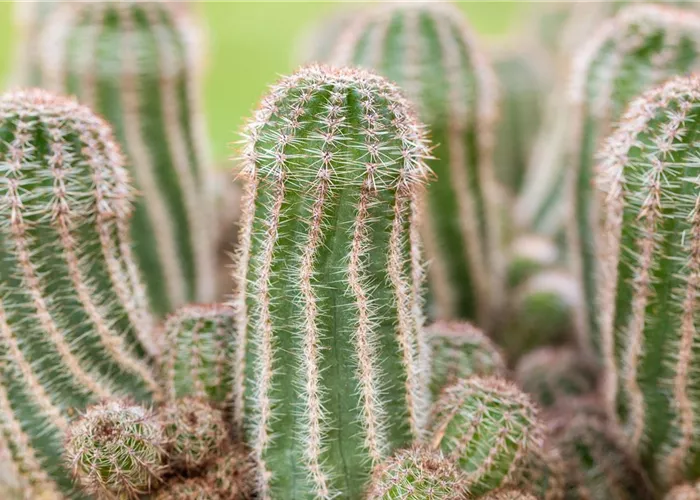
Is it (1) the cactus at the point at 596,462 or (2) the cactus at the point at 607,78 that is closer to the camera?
(1) the cactus at the point at 596,462

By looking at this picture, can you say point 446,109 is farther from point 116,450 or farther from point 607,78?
point 116,450

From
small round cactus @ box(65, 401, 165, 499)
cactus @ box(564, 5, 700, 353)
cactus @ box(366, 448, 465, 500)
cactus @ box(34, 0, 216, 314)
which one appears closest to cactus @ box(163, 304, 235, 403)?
small round cactus @ box(65, 401, 165, 499)

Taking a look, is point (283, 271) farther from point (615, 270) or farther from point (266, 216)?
point (615, 270)

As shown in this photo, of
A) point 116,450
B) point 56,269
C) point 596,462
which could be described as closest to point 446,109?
point 596,462

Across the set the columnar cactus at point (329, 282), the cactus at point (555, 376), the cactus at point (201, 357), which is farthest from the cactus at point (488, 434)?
the cactus at point (555, 376)

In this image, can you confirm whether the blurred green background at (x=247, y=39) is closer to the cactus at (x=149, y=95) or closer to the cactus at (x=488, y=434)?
the cactus at (x=149, y=95)

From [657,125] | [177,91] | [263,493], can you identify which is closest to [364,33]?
[177,91]
